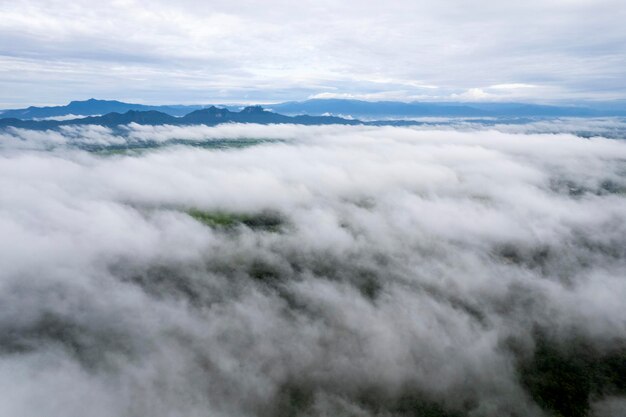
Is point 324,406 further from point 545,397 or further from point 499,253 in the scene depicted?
point 499,253

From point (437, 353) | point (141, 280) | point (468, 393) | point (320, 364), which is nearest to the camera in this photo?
point (468, 393)

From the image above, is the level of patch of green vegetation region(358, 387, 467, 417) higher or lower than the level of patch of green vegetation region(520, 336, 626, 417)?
lower

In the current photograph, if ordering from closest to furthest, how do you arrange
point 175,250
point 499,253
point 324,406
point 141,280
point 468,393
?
point 324,406 < point 468,393 < point 141,280 < point 175,250 < point 499,253

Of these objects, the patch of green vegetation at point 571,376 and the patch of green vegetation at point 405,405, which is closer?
the patch of green vegetation at point 405,405

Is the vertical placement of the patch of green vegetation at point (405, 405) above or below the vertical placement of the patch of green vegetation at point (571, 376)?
below

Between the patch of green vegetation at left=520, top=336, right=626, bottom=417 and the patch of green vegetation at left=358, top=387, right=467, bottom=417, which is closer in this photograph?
the patch of green vegetation at left=358, top=387, right=467, bottom=417

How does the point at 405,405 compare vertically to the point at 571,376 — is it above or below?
below

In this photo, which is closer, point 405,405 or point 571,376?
point 405,405

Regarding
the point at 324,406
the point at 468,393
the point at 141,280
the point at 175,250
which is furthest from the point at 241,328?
the point at 175,250

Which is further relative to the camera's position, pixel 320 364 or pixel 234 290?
pixel 234 290
